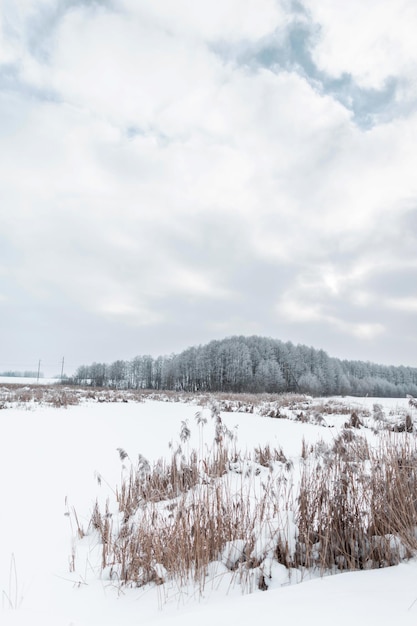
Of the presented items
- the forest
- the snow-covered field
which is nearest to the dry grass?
the snow-covered field

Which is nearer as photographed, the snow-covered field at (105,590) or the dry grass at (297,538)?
the snow-covered field at (105,590)

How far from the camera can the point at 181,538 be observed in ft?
9.19

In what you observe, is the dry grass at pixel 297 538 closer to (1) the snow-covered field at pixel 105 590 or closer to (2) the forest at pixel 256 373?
(1) the snow-covered field at pixel 105 590

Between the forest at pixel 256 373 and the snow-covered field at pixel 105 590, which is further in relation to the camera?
the forest at pixel 256 373

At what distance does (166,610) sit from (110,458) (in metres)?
4.95

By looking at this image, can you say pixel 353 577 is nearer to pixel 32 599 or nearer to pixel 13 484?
pixel 32 599

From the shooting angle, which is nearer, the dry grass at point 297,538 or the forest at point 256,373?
the dry grass at point 297,538

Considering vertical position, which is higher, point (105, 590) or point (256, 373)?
point (256, 373)

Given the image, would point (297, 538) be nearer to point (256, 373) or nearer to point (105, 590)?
point (105, 590)

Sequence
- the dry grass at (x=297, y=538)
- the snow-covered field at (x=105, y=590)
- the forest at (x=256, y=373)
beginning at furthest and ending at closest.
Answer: the forest at (x=256, y=373) → the dry grass at (x=297, y=538) → the snow-covered field at (x=105, y=590)

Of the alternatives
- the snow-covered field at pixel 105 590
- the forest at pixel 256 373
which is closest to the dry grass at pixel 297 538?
the snow-covered field at pixel 105 590

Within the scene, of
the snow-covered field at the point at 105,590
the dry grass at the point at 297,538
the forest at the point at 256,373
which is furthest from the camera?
the forest at the point at 256,373

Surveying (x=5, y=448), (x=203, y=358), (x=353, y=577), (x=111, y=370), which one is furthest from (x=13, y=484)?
(x=111, y=370)

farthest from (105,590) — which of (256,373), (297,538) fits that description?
(256,373)
